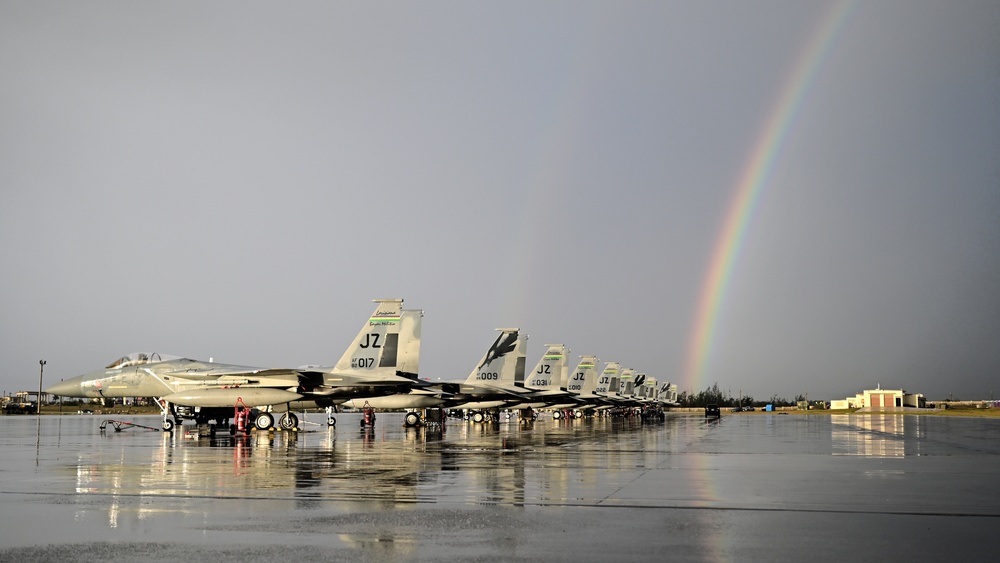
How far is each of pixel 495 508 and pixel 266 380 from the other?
2645 cm

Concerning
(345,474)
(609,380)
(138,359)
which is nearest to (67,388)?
(138,359)

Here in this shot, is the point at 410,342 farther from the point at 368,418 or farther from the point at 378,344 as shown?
the point at 368,418

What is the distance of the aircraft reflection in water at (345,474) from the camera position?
12727 millimetres

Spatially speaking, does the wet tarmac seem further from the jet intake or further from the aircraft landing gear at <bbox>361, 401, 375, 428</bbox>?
the aircraft landing gear at <bbox>361, 401, 375, 428</bbox>

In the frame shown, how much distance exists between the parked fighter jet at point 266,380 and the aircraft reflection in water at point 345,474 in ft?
29.7

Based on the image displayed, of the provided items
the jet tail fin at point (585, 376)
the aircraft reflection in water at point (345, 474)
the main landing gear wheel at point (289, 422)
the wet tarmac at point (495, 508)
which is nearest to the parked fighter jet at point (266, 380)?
the main landing gear wheel at point (289, 422)

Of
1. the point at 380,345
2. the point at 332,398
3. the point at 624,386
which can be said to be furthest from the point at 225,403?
the point at 624,386

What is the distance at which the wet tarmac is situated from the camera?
8469 mm

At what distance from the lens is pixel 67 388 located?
42125 millimetres

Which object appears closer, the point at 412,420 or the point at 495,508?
the point at 495,508

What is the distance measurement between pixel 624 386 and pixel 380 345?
74.9 meters

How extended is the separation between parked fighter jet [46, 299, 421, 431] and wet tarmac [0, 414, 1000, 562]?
14082mm

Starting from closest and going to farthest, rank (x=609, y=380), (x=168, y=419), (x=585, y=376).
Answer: (x=168, y=419) → (x=585, y=376) → (x=609, y=380)

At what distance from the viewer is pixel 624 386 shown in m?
109
